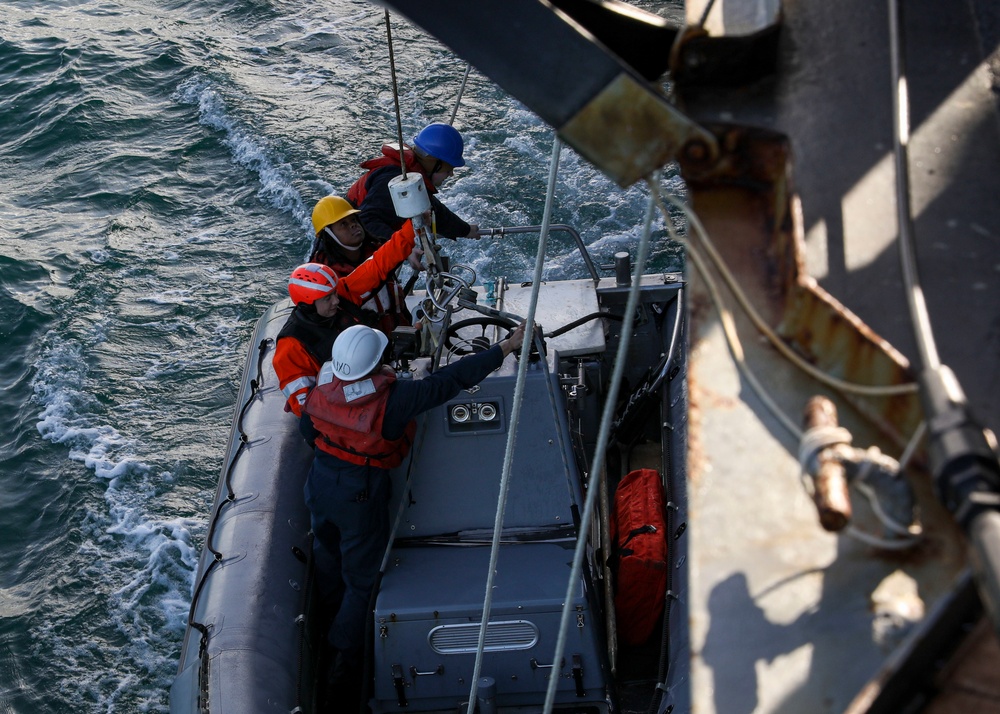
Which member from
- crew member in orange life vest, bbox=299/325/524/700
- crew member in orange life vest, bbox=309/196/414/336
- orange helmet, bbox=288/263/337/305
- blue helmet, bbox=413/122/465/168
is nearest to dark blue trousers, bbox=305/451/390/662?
crew member in orange life vest, bbox=299/325/524/700

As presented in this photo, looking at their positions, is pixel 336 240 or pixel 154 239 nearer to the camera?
pixel 336 240

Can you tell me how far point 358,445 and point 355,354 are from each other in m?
0.40

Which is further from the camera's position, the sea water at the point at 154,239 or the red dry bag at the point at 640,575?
the sea water at the point at 154,239

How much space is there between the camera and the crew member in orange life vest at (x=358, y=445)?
3.72m

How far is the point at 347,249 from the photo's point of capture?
4953 millimetres

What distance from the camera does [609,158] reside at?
1.97m

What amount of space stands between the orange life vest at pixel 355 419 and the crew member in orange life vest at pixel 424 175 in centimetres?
154

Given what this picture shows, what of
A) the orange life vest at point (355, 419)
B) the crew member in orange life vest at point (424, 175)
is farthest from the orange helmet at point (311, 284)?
the crew member in orange life vest at point (424, 175)

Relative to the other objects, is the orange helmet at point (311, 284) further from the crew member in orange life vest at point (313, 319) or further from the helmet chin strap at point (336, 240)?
the helmet chin strap at point (336, 240)

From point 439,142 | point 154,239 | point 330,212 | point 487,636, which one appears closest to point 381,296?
point 330,212

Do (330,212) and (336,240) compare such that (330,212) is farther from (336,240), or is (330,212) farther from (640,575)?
(640,575)

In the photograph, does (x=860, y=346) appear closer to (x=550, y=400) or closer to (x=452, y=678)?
(x=550, y=400)

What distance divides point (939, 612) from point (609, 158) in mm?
1099

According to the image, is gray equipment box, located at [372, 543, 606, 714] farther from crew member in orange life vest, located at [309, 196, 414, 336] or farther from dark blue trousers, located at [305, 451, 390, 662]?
crew member in orange life vest, located at [309, 196, 414, 336]
